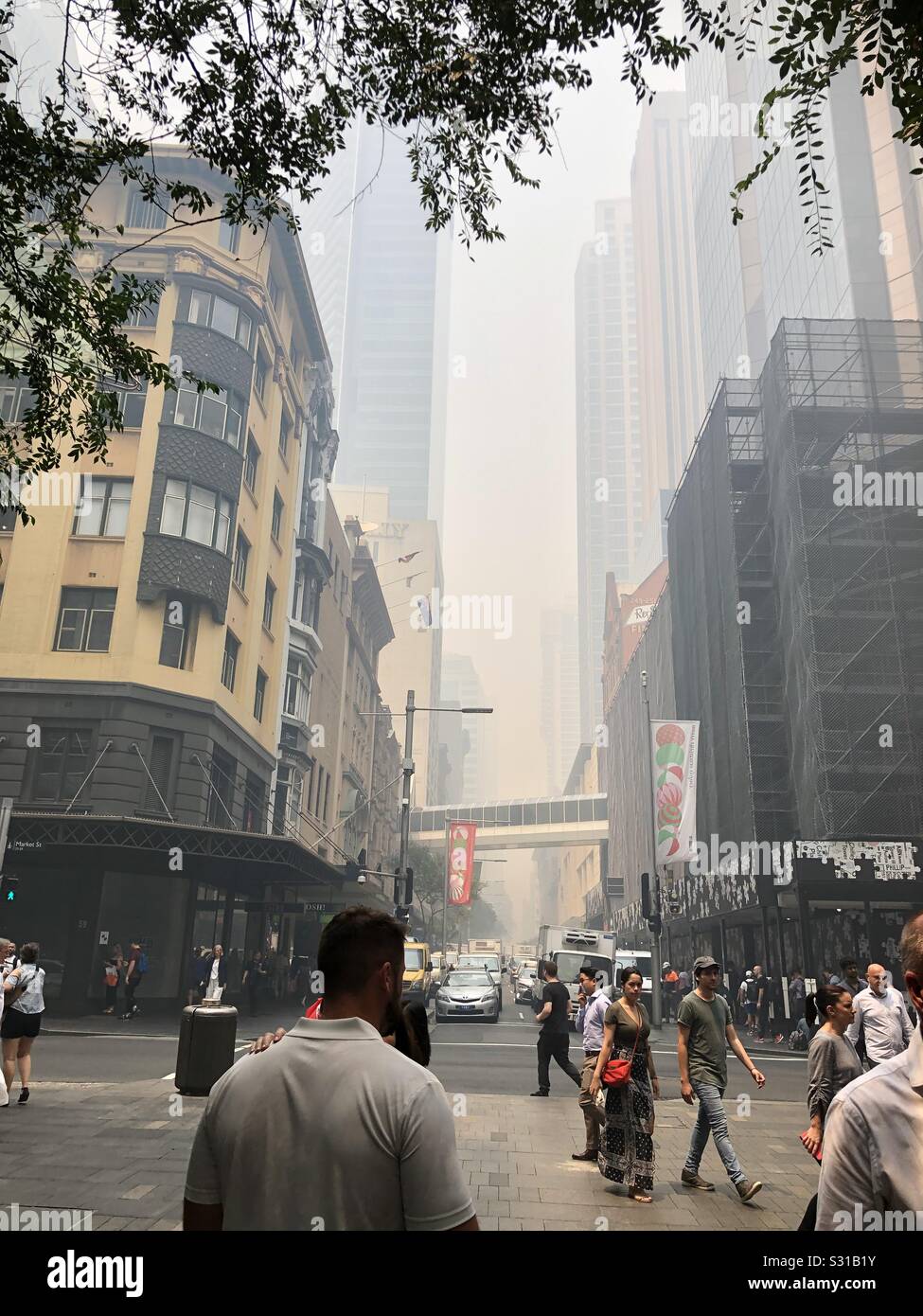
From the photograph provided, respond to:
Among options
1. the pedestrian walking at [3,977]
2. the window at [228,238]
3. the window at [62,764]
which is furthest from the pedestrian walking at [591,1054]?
the window at [228,238]

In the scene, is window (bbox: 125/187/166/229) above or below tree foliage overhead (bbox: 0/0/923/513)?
above

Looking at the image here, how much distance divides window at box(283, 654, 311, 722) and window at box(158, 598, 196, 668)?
9387 mm

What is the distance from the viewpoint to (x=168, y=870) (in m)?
26.9

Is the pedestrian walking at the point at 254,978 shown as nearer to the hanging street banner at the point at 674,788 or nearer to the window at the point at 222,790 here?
the window at the point at 222,790

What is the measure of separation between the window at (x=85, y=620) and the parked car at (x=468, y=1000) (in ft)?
47.1

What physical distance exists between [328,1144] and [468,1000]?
27.2 meters

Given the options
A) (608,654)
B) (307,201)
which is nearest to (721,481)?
(307,201)

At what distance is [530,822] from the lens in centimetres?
10150

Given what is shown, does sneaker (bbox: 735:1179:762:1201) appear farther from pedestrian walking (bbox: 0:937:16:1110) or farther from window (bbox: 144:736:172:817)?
window (bbox: 144:736:172:817)

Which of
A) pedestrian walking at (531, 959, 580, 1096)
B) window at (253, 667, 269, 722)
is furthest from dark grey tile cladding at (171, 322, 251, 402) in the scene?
pedestrian walking at (531, 959, 580, 1096)

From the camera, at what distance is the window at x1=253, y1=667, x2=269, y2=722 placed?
1350 inches

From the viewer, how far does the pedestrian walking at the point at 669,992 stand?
33906 millimetres
